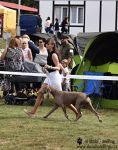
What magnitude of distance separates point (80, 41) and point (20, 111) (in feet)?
26.4

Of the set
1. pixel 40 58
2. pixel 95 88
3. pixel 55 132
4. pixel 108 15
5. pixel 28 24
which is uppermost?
pixel 108 15

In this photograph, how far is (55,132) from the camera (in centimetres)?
887

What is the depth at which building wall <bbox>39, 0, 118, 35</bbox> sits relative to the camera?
35344mm

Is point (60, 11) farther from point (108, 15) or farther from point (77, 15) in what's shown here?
point (108, 15)

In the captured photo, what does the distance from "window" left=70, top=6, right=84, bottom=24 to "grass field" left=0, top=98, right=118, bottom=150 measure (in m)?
27.1

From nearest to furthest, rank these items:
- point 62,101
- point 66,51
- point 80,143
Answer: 1. point 80,143
2. point 62,101
3. point 66,51

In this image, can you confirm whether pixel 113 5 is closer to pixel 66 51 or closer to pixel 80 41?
pixel 80 41

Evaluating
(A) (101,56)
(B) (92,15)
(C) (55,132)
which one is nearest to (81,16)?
(B) (92,15)

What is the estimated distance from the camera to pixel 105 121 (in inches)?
410

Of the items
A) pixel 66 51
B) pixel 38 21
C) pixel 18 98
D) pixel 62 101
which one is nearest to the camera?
pixel 62 101

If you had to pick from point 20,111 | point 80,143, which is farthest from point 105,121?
point 80,143

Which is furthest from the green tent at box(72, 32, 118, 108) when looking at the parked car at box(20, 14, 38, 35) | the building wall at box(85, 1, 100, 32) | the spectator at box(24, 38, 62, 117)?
the building wall at box(85, 1, 100, 32)

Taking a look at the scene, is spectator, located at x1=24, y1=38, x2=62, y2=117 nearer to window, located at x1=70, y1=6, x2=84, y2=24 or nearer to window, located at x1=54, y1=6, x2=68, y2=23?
window, located at x1=54, y1=6, x2=68, y2=23

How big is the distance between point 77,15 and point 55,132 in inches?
1193
